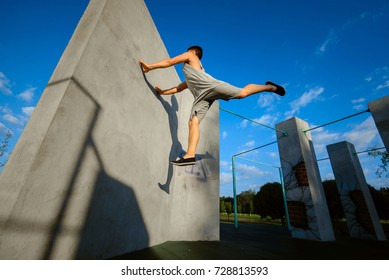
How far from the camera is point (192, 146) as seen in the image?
2.39 metres

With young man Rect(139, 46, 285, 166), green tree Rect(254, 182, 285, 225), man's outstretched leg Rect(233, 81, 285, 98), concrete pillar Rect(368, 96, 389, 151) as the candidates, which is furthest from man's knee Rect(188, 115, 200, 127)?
green tree Rect(254, 182, 285, 225)

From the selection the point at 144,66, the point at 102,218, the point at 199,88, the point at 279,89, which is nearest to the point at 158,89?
the point at 144,66

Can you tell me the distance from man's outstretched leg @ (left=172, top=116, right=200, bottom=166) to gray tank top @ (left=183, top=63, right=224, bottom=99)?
407mm

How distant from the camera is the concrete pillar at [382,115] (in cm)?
486

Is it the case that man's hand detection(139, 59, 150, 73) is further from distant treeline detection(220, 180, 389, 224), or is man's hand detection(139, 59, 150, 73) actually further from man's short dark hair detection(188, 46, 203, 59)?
distant treeline detection(220, 180, 389, 224)

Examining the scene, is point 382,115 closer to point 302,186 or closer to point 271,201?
point 302,186

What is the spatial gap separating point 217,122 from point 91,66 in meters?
3.66

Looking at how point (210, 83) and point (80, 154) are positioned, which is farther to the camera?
point (210, 83)

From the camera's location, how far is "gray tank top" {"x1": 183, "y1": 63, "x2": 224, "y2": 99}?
8.53ft

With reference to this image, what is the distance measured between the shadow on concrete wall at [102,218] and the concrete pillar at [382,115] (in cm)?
612

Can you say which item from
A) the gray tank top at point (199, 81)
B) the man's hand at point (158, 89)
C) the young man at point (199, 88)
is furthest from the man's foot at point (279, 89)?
the man's hand at point (158, 89)
